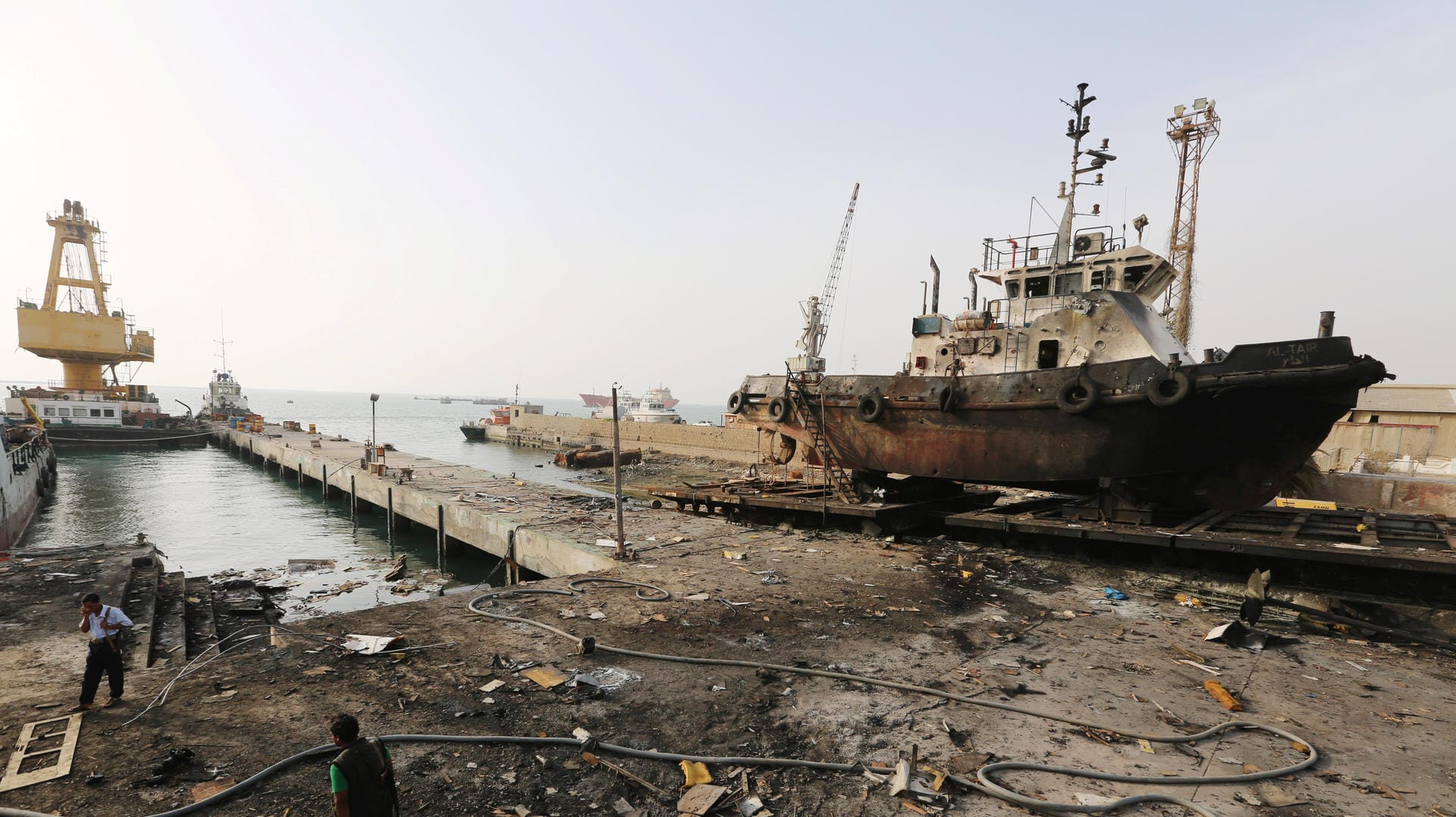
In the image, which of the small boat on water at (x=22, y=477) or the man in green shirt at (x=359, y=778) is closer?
the man in green shirt at (x=359, y=778)

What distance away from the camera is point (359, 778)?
2828 millimetres

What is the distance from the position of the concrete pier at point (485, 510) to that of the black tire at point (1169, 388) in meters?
7.74

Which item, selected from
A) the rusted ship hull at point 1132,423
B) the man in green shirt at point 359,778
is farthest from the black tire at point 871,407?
the man in green shirt at point 359,778

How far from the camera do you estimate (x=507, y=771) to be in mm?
3717

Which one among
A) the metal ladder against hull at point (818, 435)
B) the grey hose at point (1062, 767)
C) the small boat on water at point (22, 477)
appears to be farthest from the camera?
the small boat on water at point (22, 477)

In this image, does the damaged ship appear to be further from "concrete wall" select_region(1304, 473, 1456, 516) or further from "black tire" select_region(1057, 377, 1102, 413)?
"concrete wall" select_region(1304, 473, 1456, 516)

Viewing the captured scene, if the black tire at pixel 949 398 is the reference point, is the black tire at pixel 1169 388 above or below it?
above

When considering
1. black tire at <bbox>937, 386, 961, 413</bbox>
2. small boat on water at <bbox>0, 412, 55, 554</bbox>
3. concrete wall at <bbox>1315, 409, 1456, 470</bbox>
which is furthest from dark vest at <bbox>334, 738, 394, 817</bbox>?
concrete wall at <bbox>1315, 409, 1456, 470</bbox>

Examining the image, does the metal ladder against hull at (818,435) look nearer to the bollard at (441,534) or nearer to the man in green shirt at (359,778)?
the man in green shirt at (359,778)

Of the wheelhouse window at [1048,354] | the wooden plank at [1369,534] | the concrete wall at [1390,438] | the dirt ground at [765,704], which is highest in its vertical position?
the wheelhouse window at [1048,354]

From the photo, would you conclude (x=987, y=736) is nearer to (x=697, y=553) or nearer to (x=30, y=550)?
Answer: (x=697, y=553)

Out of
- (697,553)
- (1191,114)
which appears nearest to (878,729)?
(697,553)

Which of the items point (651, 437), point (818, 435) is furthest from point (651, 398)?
point (818, 435)

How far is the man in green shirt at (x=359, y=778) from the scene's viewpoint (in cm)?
279
